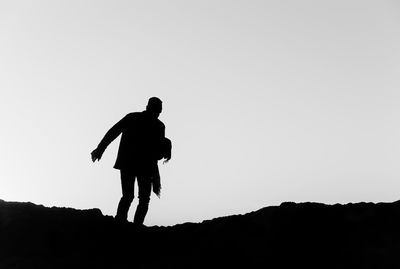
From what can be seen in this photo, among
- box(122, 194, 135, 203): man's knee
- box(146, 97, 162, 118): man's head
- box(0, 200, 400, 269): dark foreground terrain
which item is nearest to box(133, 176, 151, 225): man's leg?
box(122, 194, 135, 203): man's knee

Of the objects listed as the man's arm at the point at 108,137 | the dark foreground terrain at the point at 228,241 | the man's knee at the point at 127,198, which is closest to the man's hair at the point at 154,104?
the man's arm at the point at 108,137

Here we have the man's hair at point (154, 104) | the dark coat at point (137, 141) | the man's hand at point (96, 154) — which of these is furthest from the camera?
the man's hand at point (96, 154)

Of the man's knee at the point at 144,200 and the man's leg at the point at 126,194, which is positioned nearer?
the man's leg at the point at 126,194

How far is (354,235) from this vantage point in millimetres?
4875

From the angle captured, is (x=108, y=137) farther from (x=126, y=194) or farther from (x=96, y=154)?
(x=126, y=194)

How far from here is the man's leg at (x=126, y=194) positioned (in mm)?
6668

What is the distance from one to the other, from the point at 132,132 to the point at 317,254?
3446 mm

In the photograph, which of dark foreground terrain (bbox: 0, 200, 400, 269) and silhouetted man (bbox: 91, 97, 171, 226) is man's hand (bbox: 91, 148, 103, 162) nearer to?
silhouetted man (bbox: 91, 97, 171, 226)

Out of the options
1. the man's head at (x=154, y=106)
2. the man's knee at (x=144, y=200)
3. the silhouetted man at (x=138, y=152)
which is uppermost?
the man's head at (x=154, y=106)

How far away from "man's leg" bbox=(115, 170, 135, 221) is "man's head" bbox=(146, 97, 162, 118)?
104 cm

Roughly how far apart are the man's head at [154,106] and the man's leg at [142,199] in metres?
1.05

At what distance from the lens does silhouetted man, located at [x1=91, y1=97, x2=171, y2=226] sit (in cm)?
671

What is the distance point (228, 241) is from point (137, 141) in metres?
2.40

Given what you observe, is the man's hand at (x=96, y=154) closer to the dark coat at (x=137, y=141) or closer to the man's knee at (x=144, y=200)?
the dark coat at (x=137, y=141)
